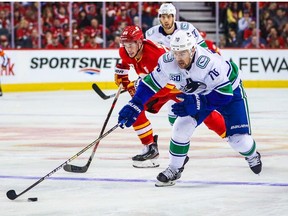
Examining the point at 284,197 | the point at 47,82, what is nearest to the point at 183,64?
the point at 284,197

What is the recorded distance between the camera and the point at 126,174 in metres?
6.66

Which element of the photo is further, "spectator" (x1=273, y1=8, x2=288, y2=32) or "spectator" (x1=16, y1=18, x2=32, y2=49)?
"spectator" (x1=273, y1=8, x2=288, y2=32)

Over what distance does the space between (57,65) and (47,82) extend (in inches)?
14.2

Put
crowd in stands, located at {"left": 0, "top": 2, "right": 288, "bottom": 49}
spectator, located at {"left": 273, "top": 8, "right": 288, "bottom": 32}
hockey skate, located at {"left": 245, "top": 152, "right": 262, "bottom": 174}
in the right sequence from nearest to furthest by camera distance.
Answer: hockey skate, located at {"left": 245, "top": 152, "right": 262, "bottom": 174}
crowd in stands, located at {"left": 0, "top": 2, "right": 288, "bottom": 49}
spectator, located at {"left": 273, "top": 8, "right": 288, "bottom": 32}

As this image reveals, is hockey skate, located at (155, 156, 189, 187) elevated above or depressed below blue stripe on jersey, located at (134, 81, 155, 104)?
below

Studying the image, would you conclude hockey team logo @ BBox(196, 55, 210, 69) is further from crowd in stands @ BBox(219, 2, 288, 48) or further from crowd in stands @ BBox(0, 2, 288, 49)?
crowd in stands @ BBox(219, 2, 288, 48)

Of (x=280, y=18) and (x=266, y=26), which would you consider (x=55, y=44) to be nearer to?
(x=266, y=26)

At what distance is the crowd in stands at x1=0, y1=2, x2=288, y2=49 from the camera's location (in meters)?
17.0

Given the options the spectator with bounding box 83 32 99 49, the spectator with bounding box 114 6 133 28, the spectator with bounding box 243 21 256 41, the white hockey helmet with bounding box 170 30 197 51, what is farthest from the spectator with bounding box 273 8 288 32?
the white hockey helmet with bounding box 170 30 197 51

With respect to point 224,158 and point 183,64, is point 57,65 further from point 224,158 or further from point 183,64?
point 183,64

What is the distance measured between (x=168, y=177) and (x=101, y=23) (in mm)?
11719

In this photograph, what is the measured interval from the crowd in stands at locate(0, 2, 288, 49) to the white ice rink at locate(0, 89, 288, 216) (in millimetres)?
A: 5676

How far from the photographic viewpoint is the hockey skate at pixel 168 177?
19.8ft

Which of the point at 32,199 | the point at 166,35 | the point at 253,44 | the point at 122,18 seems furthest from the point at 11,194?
the point at 253,44
